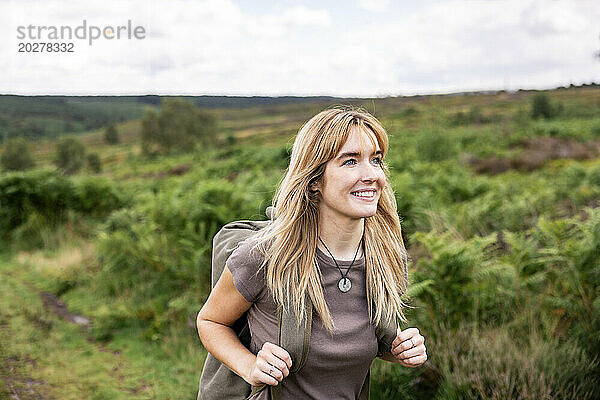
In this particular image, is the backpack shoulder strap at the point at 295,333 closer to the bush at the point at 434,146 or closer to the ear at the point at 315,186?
the ear at the point at 315,186

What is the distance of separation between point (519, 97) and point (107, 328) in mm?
109164

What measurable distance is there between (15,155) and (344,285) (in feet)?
95.8

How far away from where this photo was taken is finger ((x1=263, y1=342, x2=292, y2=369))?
2094 millimetres

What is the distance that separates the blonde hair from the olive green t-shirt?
4cm

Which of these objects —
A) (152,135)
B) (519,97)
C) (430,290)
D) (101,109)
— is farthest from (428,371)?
(519,97)

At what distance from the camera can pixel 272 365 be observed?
82.8 inches

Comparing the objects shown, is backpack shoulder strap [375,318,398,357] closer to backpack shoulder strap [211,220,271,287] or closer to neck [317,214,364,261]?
neck [317,214,364,261]

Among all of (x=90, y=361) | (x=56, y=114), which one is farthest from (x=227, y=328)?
(x=56, y=114)

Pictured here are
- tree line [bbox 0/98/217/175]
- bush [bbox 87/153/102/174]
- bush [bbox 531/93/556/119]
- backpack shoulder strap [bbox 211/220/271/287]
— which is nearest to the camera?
backpack shoulder strap [bbox 211/220/271/287]

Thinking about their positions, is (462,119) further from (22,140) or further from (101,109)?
(22,140)

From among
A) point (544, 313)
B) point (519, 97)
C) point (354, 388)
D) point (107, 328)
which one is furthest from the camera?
point (519, 97)

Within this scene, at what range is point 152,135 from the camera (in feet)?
248

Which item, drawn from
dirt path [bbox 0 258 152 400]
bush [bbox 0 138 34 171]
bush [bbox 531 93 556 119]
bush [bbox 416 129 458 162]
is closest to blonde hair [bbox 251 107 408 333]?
dirt path [bbox 0 258 152 400]

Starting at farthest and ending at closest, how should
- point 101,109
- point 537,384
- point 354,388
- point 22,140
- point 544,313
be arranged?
point 101,109, point 22,140, point 544,313, point 537,384, point 354,388
